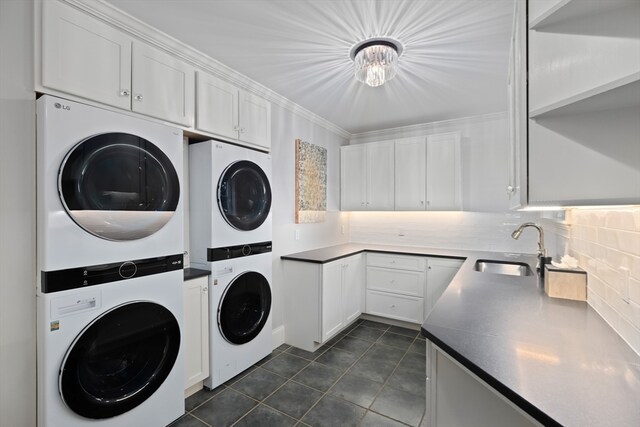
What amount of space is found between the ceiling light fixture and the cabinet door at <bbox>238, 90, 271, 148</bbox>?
38.4 inches

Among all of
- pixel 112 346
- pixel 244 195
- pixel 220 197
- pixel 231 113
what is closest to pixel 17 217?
pixel 112 346

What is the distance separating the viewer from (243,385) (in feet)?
7.52

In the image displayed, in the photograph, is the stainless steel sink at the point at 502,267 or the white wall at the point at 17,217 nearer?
the white wall at the point at 17,217

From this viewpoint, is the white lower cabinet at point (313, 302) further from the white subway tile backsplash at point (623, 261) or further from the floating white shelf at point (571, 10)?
the floating white shelf at point (571, 10)

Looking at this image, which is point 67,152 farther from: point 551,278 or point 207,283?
point 551,278

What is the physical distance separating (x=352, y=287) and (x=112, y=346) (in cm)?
243

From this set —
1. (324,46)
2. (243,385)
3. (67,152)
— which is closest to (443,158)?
(324,46)

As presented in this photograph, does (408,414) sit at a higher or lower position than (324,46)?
lower

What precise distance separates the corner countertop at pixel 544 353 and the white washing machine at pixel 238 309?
5.23ft

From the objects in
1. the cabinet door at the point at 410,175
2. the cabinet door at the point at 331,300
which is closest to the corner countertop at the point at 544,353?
the cabinet door at the point at 331,300

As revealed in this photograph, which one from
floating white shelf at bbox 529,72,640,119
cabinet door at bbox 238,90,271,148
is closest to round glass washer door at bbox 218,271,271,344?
cabinet door at bbox 238,90,271,148

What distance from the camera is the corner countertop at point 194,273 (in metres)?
2.06

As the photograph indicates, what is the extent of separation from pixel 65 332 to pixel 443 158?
145 inches

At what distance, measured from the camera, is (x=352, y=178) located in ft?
13.5
